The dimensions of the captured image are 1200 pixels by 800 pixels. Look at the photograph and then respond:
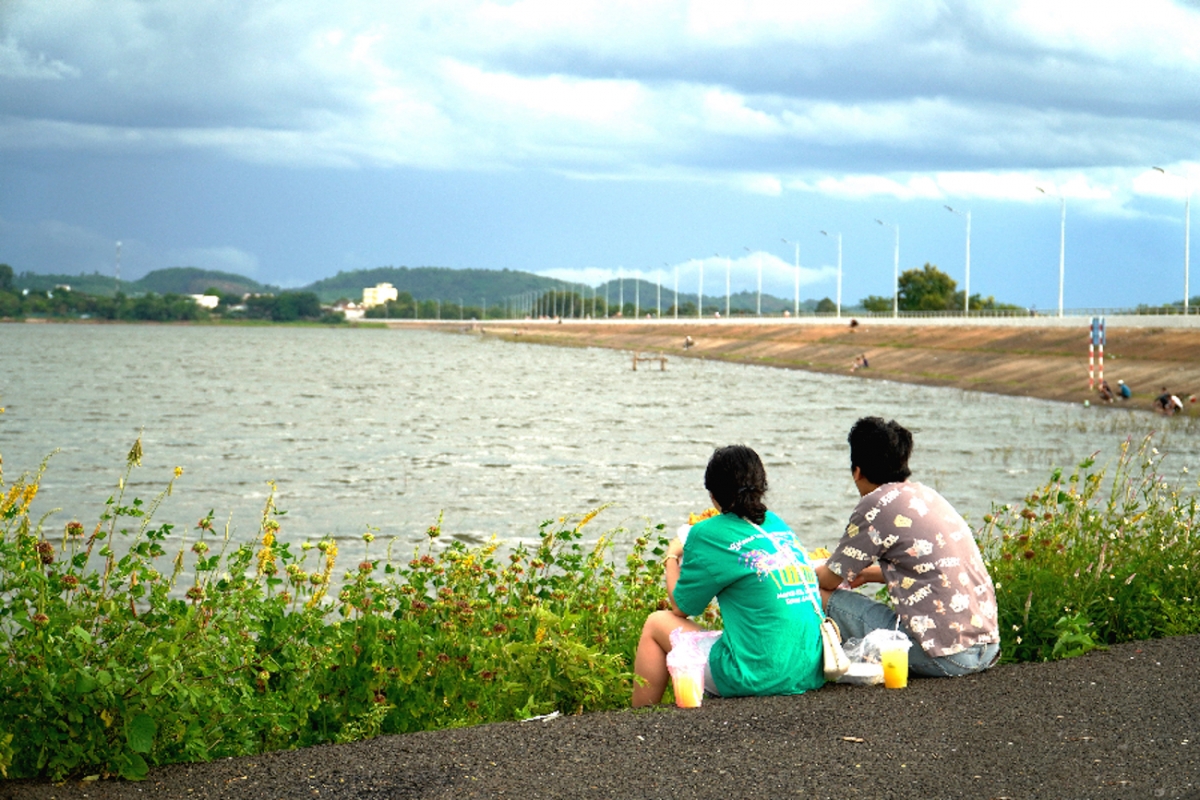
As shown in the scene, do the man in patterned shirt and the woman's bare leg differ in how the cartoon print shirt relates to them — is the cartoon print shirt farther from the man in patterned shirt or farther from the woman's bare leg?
the woman's bare leg

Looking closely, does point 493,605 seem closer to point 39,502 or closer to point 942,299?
point 39,502

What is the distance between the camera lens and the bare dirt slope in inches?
1871

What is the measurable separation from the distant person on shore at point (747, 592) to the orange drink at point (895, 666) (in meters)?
0.30

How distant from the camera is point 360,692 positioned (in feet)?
19.9

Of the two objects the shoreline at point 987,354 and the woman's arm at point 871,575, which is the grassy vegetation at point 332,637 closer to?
the woman's arm at point 871,575

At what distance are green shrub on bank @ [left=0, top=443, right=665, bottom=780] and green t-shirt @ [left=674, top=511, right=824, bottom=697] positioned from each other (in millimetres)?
537

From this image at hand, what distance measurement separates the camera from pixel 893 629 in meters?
6.45

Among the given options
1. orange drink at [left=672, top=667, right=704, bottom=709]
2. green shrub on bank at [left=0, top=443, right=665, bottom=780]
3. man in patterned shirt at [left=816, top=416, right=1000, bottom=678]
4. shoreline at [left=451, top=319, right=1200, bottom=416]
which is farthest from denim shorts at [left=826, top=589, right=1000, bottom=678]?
shoreline at [left=451, top=319, right=1200, bottom=416]

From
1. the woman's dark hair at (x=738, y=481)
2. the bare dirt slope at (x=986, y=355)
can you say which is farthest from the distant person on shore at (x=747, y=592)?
the bare dirt slope at (x=986, y=355)

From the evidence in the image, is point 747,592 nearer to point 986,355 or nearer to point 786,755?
point 786,755

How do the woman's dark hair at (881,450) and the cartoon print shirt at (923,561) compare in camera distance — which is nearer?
the cartoon print shirt at (923,561)

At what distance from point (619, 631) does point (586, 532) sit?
8.09 m

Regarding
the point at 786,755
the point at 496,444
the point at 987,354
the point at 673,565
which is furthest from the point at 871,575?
the point at 987,354

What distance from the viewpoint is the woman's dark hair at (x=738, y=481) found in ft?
19.3
